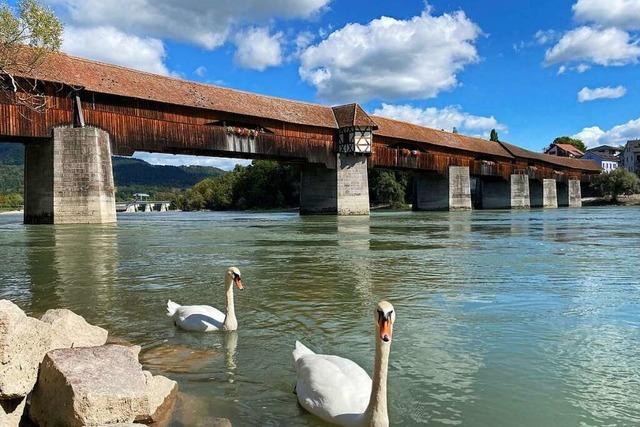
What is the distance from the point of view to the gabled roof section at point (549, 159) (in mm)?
74625

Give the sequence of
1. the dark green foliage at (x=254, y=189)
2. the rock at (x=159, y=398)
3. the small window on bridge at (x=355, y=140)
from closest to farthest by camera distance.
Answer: the rock at (x=159, y=398) → the small window on bridge at (x=355, y=140) → the dark green foliage at (x=254, y=189)

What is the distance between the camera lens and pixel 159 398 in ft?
14.0

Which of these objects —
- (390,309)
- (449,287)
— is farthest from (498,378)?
(449,287)

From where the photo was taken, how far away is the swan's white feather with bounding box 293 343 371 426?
4.08 metres

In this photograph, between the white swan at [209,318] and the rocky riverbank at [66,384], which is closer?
the rocky riverbank at [66,384]

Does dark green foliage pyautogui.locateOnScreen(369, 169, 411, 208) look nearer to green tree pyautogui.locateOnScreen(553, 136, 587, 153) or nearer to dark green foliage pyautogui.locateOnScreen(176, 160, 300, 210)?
dark green foliage pyautogui.locateOnScreen(176, 160, 300, 210)

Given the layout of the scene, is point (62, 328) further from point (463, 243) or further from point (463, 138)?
point (463, 138)

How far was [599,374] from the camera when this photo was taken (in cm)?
524

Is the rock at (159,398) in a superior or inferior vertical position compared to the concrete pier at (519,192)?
inferior

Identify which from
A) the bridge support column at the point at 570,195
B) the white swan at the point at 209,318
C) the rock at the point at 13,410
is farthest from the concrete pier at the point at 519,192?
the rock at the point at 13,410

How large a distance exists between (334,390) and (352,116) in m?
46.6

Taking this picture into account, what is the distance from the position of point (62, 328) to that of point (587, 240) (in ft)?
63.5

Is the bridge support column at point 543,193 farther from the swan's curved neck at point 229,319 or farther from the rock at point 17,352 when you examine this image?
the rock at point 17,352

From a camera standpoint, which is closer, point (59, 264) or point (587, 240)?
point (59, 264)
